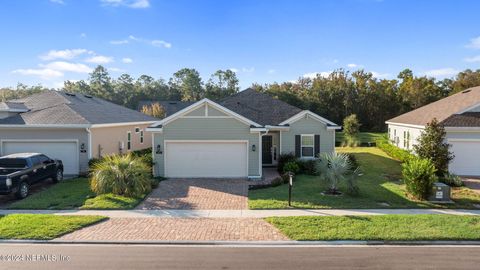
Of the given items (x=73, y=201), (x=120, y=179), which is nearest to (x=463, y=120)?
(x=120, y=179)

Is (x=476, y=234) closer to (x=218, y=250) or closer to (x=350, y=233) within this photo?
(x=350, y=233)

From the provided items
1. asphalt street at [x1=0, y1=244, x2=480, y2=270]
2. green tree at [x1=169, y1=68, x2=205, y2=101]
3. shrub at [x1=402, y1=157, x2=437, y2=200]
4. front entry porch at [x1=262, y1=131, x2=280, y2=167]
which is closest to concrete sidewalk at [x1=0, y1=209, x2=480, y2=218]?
shrub at [x1=402, y1=157, x2=437, y2=200]

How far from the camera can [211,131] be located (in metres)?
18.2

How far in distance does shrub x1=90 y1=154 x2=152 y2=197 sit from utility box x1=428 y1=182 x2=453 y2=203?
11807mm

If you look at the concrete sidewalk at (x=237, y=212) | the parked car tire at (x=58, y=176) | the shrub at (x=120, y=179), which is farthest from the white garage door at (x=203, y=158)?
the concrete sidewalk at (x=237, y=212)

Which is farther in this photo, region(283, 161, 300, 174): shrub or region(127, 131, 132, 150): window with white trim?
Result: region(127, 131, 132, 150): window with white trim

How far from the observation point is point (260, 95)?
2727 centimetres

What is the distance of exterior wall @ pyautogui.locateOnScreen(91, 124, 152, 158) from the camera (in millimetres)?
20016

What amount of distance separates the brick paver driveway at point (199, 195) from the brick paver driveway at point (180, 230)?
1.63m

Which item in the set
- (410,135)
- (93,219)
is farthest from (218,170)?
(410,135)

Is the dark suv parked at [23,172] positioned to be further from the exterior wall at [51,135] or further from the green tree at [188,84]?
the green tree at [188,84]

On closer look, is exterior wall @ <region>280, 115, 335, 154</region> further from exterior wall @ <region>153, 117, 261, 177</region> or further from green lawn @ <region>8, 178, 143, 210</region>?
green lawn @ <region>8, 178, 143, 210</region>

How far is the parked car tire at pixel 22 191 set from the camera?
13.9 m

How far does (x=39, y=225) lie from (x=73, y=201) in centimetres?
320
